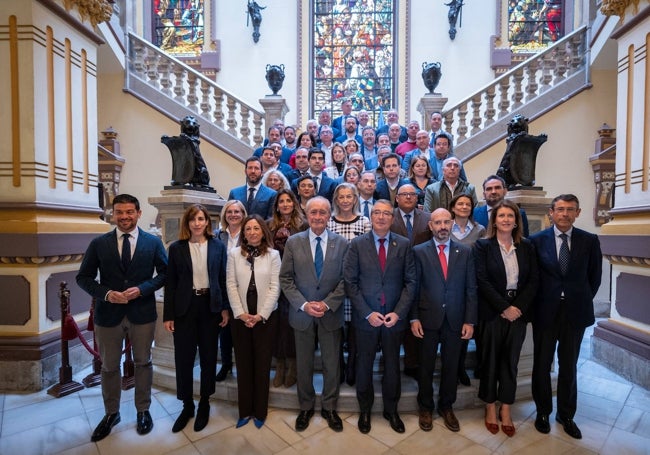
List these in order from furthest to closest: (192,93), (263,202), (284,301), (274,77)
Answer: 1. (274,77)
2. (192,93)
3. (263,202)
4. (284,301)

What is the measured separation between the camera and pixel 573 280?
282cm

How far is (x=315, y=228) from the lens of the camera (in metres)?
2.89

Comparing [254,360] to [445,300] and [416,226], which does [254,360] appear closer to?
[445,300]

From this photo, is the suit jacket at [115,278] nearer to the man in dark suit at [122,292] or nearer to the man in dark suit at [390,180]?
the man in dark suit at [122,292]

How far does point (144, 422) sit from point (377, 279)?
1996 mm

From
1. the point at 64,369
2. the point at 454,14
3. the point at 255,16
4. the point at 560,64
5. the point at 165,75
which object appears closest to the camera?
the point at 64,369

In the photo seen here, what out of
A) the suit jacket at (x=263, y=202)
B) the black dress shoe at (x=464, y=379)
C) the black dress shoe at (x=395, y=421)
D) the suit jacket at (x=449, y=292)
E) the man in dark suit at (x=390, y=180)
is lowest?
the black dress shoe at (x=395, y=421)

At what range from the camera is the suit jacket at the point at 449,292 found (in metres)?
2.81

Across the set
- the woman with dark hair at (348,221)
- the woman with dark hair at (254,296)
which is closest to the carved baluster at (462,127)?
the woman with dark hair at (348,221)

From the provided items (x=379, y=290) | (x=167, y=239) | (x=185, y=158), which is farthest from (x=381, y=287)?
(x=185, y=158)

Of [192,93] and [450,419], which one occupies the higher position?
[192,93]

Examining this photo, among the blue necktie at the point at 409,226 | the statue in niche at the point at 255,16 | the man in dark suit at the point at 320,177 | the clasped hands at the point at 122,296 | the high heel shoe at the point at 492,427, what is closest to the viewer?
the clasped hands at the point at 122,296

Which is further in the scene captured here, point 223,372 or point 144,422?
point 223,372

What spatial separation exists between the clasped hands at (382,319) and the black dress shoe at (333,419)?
2.64 ft
